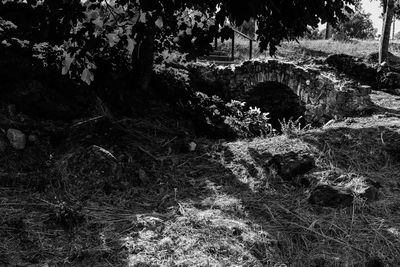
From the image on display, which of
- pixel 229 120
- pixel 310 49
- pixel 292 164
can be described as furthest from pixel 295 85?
pixel 310 49

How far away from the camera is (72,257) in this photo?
2553mm

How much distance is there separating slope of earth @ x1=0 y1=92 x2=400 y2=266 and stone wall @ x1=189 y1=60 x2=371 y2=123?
111 inches

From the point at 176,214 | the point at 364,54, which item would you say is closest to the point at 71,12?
the point at 176,214

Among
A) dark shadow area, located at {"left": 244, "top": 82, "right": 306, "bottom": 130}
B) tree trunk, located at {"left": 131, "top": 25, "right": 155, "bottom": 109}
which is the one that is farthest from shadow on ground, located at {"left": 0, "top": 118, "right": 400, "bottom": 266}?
dark shadow area, located at {"left": 244, "top": 82, "right": 306, "bottom": 130}

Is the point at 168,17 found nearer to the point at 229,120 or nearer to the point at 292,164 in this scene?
the point at 292,164

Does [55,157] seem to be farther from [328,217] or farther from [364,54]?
[364,54]

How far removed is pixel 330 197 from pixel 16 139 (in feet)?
9.11

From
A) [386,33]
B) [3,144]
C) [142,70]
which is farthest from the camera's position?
[386,33]

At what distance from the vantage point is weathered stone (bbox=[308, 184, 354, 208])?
3.24m

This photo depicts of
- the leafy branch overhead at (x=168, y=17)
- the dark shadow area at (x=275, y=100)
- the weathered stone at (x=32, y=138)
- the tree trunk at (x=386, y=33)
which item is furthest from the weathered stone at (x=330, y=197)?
the tree trunk at (x=386, y=33)

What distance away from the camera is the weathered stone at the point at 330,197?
10.6ft

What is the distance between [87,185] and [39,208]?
0.48m

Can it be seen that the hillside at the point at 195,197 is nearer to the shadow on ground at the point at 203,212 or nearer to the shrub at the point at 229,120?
the shadow on ground at the point at 203,212

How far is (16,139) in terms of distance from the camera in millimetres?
3736
